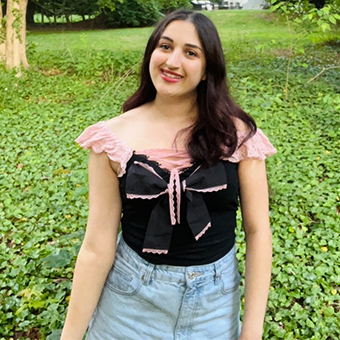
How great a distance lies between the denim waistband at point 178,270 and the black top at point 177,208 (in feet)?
0.05

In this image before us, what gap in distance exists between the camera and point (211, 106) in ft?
4.41

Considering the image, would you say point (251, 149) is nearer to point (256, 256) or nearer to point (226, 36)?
point (256, 256)

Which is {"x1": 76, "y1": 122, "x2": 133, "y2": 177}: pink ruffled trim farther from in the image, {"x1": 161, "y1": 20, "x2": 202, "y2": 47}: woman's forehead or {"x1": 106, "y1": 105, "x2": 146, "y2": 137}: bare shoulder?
{"x1": 161, "y1": 20, "x2": 202, "y2": 47}: woman's forehead

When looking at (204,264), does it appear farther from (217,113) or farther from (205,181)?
(217,113)

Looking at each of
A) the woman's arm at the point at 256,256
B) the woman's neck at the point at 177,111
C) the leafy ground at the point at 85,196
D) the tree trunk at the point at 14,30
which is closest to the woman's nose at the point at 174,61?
the woman's neck at the point at 177,111

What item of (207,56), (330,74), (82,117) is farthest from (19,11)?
(207,56)

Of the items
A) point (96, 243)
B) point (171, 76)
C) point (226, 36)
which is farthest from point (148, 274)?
point (226, 36)

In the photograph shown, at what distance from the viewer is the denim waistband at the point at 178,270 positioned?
127 centimetres

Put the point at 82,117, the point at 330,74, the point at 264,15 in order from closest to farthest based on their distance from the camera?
the point at 82,117 < the point at 330,74 < the point at 264,15

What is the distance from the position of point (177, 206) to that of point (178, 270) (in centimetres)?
19

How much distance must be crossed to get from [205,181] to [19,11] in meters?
8.84

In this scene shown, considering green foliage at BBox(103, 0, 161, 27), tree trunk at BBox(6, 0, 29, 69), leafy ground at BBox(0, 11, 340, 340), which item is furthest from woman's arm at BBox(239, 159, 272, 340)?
green foliage at BBox(103, 0, 161, 27)

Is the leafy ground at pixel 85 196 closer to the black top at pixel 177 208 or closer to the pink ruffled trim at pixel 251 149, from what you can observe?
the pink ruffled trim at pixel 251 149

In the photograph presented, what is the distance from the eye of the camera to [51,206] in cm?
392
